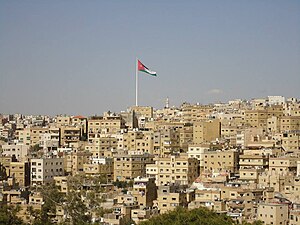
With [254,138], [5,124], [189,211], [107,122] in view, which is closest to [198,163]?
[254,138]

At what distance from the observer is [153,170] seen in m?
27.7

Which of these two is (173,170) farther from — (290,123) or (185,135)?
(290,123)

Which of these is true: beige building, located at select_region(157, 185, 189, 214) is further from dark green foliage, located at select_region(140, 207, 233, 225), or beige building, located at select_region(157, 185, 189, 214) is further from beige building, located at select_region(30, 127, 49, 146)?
beige building, located at select_region(30, 127, 49, 146)

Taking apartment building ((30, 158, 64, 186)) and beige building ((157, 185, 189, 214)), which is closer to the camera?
beige building ((157, 185, 189, 214))

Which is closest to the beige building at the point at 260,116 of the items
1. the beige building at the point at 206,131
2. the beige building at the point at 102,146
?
the beige building at the point at 206,131

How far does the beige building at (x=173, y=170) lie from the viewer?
27125mm

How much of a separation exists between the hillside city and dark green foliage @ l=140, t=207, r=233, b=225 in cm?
108

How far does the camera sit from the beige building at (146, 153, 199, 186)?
2712 centimetres

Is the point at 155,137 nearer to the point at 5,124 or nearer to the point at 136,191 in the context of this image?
the point at 136,191

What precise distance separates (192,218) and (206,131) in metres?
16.2

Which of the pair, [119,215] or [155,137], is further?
[155,137]

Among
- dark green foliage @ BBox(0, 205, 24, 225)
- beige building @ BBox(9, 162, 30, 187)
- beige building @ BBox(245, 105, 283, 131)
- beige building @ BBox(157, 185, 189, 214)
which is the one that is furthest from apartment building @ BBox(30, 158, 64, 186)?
beige building @ BBox(245, 105, 283, 131)

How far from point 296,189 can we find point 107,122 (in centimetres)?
1751

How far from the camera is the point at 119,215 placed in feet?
67.7
